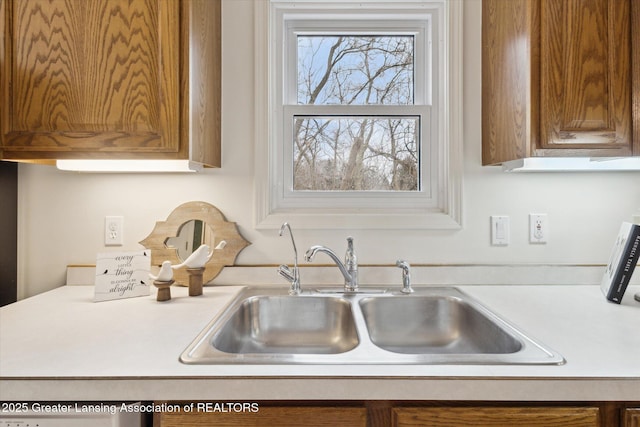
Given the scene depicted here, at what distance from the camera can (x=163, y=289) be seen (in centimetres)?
130

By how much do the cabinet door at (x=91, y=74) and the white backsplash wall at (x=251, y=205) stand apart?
38 centimetres

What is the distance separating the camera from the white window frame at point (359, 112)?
1.55 metres

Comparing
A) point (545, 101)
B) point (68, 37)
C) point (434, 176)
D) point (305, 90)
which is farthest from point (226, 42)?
point (545, 101)

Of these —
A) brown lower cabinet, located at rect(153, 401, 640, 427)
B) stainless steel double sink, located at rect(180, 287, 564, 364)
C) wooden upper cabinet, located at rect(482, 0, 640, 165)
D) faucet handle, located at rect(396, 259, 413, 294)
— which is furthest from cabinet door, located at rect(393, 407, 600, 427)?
wooden upper cabinet, located at rect(482, 0, 640, 165)

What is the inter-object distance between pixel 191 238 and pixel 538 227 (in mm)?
1426

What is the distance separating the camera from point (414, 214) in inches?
61.3

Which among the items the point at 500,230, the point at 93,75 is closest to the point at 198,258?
the point at 93,75

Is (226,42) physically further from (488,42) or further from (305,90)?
(488,42)

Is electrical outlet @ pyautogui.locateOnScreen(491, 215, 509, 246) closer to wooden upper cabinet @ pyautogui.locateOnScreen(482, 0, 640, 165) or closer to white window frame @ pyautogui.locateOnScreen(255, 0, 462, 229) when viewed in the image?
white window frame @ pyautogui.locateOnScreen(255, 0, 462, 229)

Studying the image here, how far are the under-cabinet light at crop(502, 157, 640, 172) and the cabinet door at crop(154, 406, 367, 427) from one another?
3.25 ft

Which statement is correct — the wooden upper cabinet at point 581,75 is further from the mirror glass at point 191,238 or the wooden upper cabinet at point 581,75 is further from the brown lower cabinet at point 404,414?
the mirror glass at point 191,238

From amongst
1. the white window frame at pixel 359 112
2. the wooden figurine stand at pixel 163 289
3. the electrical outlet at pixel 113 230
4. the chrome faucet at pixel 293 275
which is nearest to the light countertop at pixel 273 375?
the wooden figurine stand at pixel 163 289

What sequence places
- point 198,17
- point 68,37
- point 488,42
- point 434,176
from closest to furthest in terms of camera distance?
point 68,37, point 198,17, point 488,42, point 434,176

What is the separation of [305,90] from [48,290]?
1.37 metres
